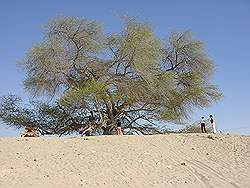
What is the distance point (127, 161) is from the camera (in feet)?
53.1

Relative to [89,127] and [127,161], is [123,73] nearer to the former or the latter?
[89,127]

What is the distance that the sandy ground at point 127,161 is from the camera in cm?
1366

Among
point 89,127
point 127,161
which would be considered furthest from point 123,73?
point 127,161

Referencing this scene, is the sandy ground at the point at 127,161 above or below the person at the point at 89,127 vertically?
below

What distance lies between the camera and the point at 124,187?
42.8 feet

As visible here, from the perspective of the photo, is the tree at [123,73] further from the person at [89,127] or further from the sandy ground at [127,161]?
the sandy ground at [127,161]

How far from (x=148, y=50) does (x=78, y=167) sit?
16.0 m

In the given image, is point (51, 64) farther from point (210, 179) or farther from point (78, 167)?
point (210, 179)

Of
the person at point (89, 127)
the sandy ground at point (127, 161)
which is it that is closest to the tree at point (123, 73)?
the person at point (89, 127)

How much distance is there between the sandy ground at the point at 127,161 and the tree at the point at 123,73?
10.2 m

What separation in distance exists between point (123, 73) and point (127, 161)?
15.1 metres

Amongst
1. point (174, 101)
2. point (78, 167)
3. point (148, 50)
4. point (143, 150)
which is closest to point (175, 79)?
point (174, 101)

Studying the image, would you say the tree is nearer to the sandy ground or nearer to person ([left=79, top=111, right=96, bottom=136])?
person ([left=79, top=111, right=96, bottom=136])

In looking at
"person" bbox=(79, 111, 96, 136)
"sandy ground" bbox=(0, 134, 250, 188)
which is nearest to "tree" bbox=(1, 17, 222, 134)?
"person" bbox=(79, 111, 96, 136)
